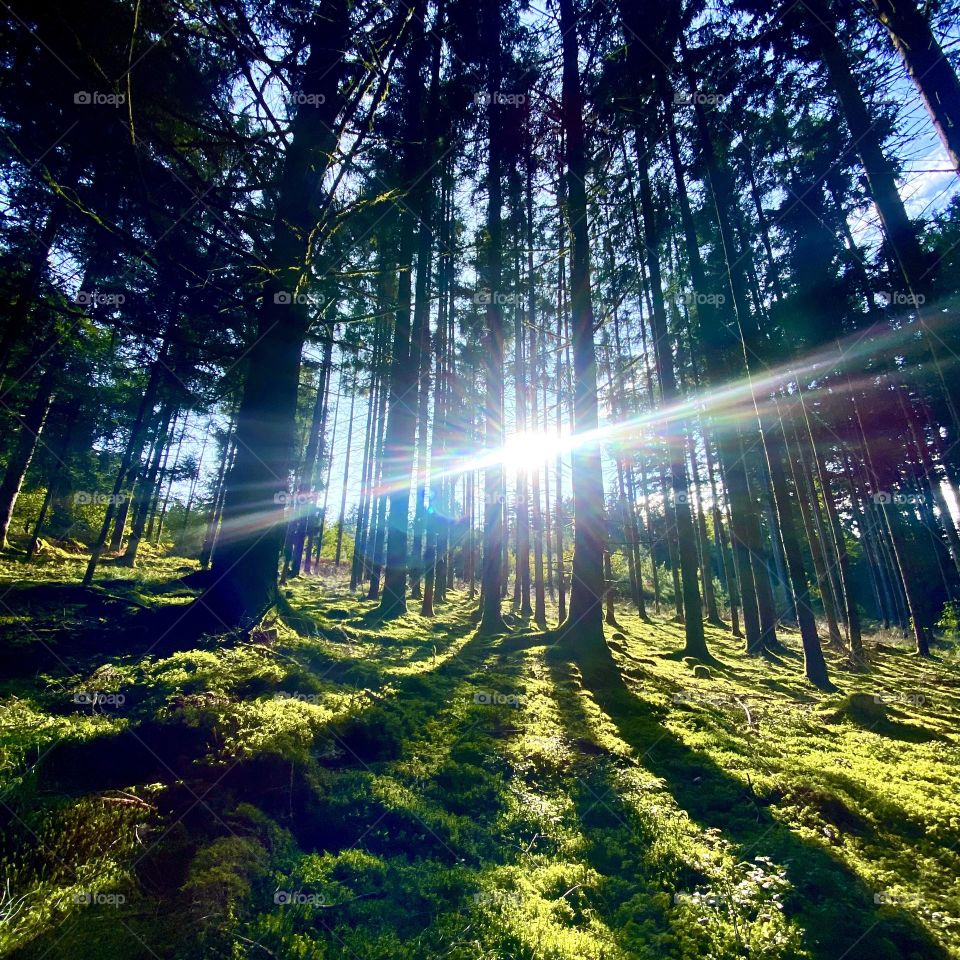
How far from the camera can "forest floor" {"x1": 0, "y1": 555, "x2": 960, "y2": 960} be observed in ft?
7.26

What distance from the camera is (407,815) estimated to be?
336cm

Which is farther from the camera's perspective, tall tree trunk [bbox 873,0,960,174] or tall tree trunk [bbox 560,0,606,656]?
tall tree trunk [bbox 560,0,606,656]

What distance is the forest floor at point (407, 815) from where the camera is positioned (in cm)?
221

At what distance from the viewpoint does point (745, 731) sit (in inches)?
232

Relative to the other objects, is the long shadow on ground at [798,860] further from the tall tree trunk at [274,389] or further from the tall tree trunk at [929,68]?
the tall tree trunk at [929,68]

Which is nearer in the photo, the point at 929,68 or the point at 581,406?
the point at 929,68

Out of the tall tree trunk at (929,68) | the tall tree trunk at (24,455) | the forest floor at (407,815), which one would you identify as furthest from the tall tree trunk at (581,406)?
the tall tree trunk at (24,455)

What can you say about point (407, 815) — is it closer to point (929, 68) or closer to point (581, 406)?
point (581, 406)

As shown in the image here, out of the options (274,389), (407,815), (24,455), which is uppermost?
(24,455)

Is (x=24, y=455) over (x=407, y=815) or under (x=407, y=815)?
over

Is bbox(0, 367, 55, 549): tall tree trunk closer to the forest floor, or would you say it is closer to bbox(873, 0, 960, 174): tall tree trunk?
the forest floor

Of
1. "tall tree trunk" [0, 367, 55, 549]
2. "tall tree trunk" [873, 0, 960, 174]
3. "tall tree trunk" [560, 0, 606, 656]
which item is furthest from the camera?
"tall tree trunk" [0, 367, 55, 549]

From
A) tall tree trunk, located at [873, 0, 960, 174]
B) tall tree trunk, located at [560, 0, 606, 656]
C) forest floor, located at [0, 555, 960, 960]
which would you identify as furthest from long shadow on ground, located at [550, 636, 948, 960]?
tall tree trunk, located at [873, 0, 960, 174]

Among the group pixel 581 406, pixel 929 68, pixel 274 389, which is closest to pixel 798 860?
pixel 581 406
